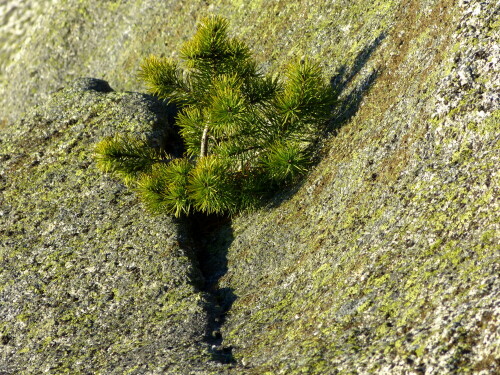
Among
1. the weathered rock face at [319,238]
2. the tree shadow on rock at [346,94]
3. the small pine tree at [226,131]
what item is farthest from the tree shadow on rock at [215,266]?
the tree shadow on rock at [346,94]

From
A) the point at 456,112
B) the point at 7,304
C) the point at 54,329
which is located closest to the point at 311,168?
the point at 456,112

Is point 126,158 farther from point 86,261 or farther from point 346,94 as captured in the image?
point 346,94

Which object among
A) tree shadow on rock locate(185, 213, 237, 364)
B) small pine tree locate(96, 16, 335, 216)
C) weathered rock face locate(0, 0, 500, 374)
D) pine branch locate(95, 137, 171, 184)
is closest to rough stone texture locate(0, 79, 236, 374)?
weathered rock face locate(0, 0, 500, 374)

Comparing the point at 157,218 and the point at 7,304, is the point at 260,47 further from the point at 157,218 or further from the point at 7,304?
the point at 7,304

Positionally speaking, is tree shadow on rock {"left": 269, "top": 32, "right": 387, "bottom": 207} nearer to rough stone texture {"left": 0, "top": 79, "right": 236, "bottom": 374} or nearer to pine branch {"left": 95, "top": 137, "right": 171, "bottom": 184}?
rough stone texture {"left": 0, "top": 79, "right": 236, "bottom": 374}

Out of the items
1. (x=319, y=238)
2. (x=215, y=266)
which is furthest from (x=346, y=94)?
(x=215, y=266)

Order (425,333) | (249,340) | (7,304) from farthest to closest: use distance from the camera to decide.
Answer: (7,304)
(249,340)
(425,333)
